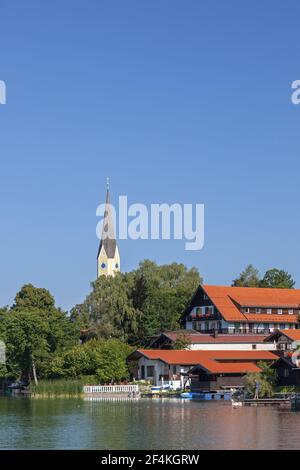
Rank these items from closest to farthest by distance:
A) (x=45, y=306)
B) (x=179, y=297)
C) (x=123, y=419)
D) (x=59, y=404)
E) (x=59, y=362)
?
(x=123, y=419)
(x=59, y=404)
(x=59, y=362)
(x=45, y=306)
(x=179, y=297)

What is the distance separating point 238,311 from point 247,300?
230 centimetres

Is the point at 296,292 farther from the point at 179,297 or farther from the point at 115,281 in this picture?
the point at 115,281

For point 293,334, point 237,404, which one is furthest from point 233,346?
point 237,404

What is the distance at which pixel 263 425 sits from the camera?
4231cm

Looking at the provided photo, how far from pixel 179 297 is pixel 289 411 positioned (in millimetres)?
46347

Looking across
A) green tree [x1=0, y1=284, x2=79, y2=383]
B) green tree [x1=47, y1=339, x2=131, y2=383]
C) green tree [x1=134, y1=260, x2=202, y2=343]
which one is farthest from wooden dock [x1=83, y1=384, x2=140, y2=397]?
green tree [x1=134, y1=260, x2=202, y2=343]

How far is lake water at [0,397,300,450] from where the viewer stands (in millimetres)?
35812

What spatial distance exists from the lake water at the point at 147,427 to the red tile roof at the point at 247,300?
31042mm

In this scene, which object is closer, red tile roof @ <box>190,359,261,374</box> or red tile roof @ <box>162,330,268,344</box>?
red tile roof @ <box>190,359,261,374</box>

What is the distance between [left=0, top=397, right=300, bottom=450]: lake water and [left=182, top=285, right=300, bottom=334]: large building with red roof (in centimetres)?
3072

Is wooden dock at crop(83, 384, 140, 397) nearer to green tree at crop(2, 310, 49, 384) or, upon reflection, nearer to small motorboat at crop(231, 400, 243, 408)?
green tree at crop(2, 310, 49, 384)
